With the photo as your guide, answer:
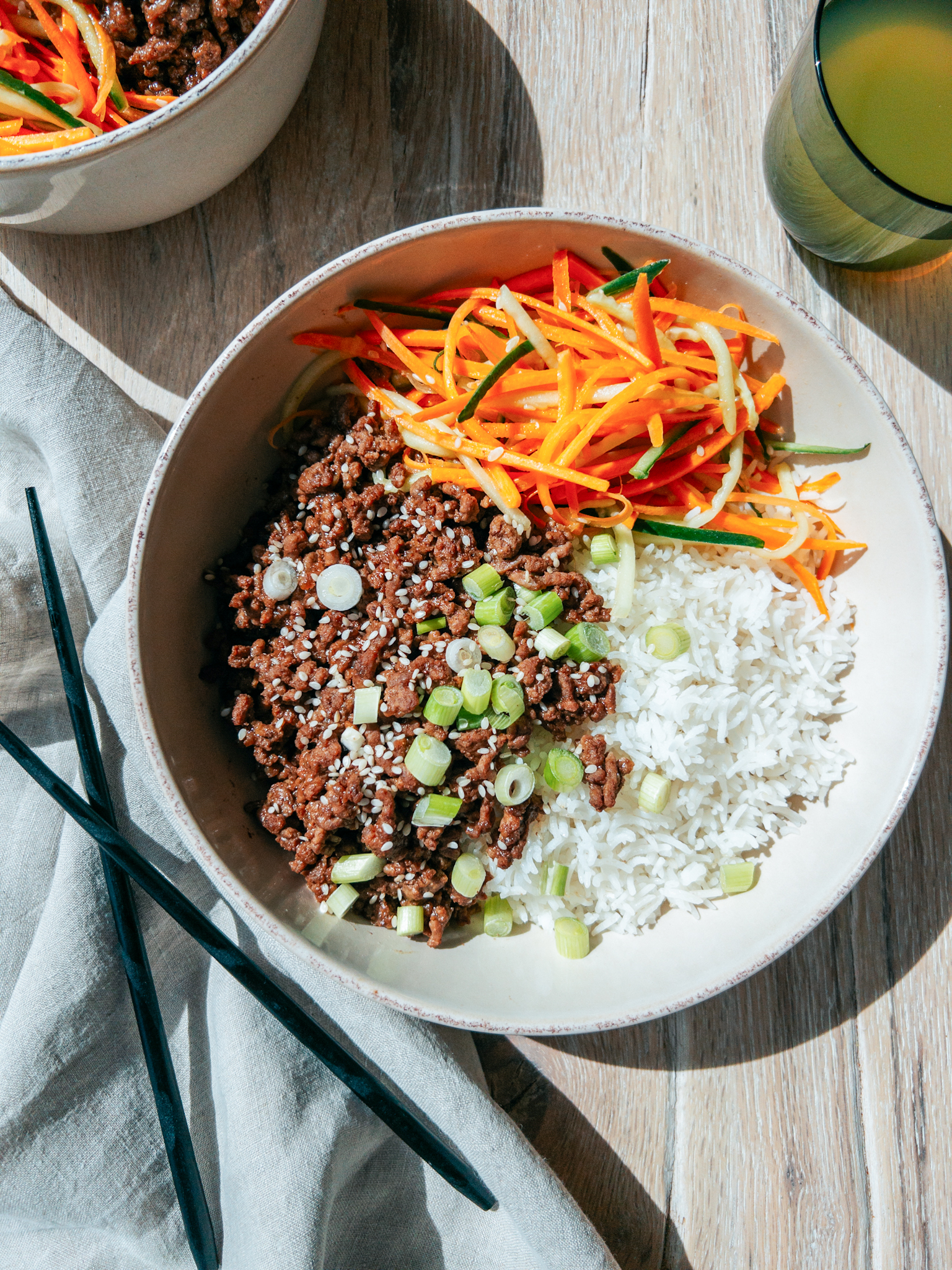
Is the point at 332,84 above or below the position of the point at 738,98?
above

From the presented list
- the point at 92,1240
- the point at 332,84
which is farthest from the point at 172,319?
the point at 92,1240

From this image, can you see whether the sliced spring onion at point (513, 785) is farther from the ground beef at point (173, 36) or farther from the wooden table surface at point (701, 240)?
the ground beef at point (173, 36)

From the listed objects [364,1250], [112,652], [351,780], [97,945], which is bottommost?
[364,1250]

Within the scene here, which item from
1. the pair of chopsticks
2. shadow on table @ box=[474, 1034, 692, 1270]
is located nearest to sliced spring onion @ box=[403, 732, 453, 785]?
the pair of chopsticks

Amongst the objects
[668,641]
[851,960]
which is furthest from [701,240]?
[851,960]

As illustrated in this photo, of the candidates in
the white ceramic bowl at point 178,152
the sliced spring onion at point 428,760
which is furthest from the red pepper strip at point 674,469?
the white ceramic bowl at point 178,152

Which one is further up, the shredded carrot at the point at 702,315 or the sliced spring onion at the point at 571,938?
the shredded carrot at the point at 702,315

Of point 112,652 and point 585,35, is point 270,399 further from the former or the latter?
point 585,35
